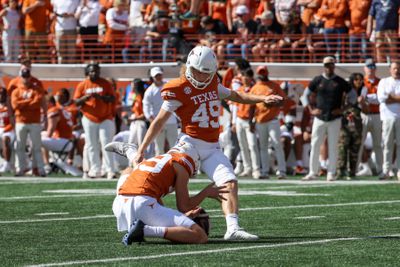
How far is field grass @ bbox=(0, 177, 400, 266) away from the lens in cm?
886

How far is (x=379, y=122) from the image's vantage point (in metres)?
21.1

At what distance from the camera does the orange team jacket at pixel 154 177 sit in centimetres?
1009

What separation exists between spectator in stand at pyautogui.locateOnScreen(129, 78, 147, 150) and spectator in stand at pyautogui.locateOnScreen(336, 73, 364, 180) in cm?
339

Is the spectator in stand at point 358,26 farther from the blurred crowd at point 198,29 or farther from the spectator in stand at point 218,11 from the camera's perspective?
the spectator in stand at point 218,11

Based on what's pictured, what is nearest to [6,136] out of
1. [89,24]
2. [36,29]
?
[89,24]

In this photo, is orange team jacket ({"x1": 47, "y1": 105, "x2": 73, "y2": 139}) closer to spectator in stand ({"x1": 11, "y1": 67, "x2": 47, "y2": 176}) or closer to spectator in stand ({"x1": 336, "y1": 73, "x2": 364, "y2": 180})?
spectator in stand ({"x1": 11, "y1": 67, "x2": 47, "y2": 176})

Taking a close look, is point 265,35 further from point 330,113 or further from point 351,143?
point 330,113

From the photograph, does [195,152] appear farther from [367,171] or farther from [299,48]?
[299,48]

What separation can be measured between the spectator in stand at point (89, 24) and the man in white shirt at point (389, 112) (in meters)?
8.89

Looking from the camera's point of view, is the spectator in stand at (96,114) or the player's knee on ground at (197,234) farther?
the spectator in stand at (96,114)

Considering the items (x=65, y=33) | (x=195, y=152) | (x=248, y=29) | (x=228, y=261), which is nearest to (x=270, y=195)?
(x=195, y=152)

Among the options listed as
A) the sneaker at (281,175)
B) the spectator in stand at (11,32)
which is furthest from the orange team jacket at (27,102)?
the spectator in stand at (11,32)

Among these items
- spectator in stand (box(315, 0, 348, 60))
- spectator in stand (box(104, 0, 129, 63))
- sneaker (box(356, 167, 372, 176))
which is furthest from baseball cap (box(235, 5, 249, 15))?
sneaker (box(356, 167, 372, 176))

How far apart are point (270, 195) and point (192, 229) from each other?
6449 millimetres
